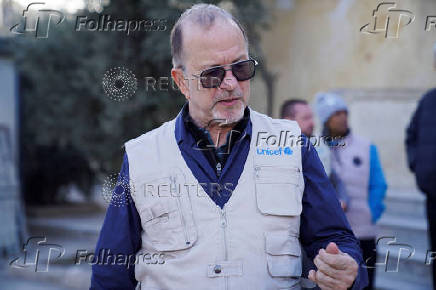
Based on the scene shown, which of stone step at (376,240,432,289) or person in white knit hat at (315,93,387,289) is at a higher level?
person in white knit hat at (315,93,387,289)

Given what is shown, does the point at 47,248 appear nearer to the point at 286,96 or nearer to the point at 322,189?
the point at 286,96

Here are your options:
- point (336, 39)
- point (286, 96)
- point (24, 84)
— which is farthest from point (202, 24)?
point (24, 84)

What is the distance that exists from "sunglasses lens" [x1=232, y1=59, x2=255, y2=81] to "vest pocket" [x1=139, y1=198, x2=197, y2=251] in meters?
0.57

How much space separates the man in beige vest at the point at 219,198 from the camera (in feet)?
7.50

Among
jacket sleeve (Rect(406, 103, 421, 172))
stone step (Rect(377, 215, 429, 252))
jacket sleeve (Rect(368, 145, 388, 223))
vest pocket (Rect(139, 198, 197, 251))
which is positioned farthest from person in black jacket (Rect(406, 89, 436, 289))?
stone step (Rect(377, 215, 429, 252))

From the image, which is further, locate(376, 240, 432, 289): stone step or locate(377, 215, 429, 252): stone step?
locate(377, 215, 429, 252): stone step

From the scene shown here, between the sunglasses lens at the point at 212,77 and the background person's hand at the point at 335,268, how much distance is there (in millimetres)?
811

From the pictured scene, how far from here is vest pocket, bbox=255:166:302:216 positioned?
2309 millimetres

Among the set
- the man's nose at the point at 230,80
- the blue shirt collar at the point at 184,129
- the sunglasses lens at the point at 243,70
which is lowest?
the blue shirt collar at the point at 184,129

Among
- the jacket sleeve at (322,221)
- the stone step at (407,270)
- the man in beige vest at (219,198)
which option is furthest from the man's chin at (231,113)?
the stone step at (407,270)

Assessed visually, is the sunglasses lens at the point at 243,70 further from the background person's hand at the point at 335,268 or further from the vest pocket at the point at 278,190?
the background person's hand at the point at 335,268

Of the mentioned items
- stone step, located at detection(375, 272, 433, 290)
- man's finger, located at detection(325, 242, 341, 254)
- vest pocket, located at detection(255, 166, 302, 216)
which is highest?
vest pocket, located at detection(255, 166, 302, 216)

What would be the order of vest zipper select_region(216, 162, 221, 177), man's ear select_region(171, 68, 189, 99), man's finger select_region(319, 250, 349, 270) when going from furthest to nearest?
man's ear select_region(171, 68, 189, 99)
vest zipper select_region(216, 162, 221, 177)
man's finger select_region(319, 250, 349, 270)

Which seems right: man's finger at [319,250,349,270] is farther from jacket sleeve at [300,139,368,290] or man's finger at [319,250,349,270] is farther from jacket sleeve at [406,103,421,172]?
jacket sleeve at [406,103,421,172]
